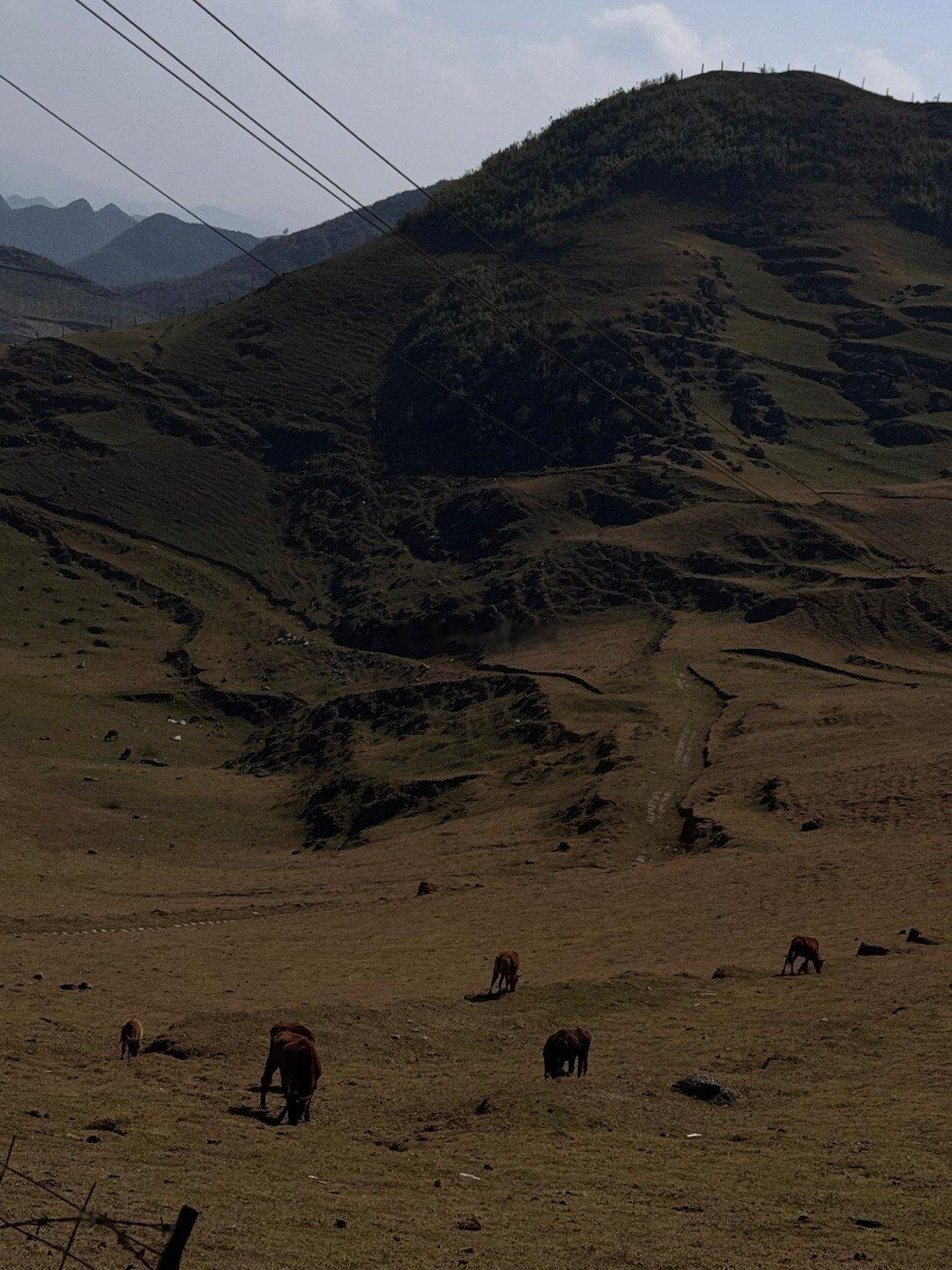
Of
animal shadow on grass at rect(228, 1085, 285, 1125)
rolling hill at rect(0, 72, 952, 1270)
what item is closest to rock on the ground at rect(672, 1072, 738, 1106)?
rolling hill at rect(0, 72, 952, 1270)

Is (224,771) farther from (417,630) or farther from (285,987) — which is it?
(285,987)

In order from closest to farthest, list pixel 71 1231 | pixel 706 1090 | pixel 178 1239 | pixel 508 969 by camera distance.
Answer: pixel 178 1239 → pixel 71 1231 → pixel 706 1090 → pixel 508 969

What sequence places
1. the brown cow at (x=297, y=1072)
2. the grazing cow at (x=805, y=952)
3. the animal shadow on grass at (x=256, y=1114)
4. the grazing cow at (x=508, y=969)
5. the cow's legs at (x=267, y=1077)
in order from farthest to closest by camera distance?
1. the grazing cow at (x=805, y=952)
2. the grazing cow at (x=508, y=969)
3. the cow's legs at (x=267, y=1077)
4. the brown cow at (x=297, y=1072)
5. the animal shadow on grass at (x=256, y=1114)

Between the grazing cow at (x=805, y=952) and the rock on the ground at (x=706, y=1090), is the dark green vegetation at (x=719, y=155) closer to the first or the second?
the grazing cow at (x=805, y=952)

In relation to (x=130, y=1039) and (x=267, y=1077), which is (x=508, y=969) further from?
(x=267, y=1077)

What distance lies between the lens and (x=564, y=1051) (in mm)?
20453

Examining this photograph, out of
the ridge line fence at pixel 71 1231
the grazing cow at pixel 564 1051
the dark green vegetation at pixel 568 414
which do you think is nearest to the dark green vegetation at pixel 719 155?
the dark green vegetation at pixel 568 414

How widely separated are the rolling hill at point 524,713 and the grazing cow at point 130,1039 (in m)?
0.55

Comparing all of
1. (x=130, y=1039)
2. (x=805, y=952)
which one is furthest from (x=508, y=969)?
(x=130, y=1039)

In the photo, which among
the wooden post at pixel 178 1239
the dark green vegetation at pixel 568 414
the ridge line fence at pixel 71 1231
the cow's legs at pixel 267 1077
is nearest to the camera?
the wooden post at pixel 178 1239

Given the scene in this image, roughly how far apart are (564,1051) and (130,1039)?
22.6ft

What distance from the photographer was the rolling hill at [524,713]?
648 inches

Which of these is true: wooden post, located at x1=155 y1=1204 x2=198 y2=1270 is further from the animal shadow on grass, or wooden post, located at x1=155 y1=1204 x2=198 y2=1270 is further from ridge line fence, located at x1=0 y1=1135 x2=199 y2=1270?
the animal shadow on grass

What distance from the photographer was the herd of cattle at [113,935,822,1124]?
17.7m
